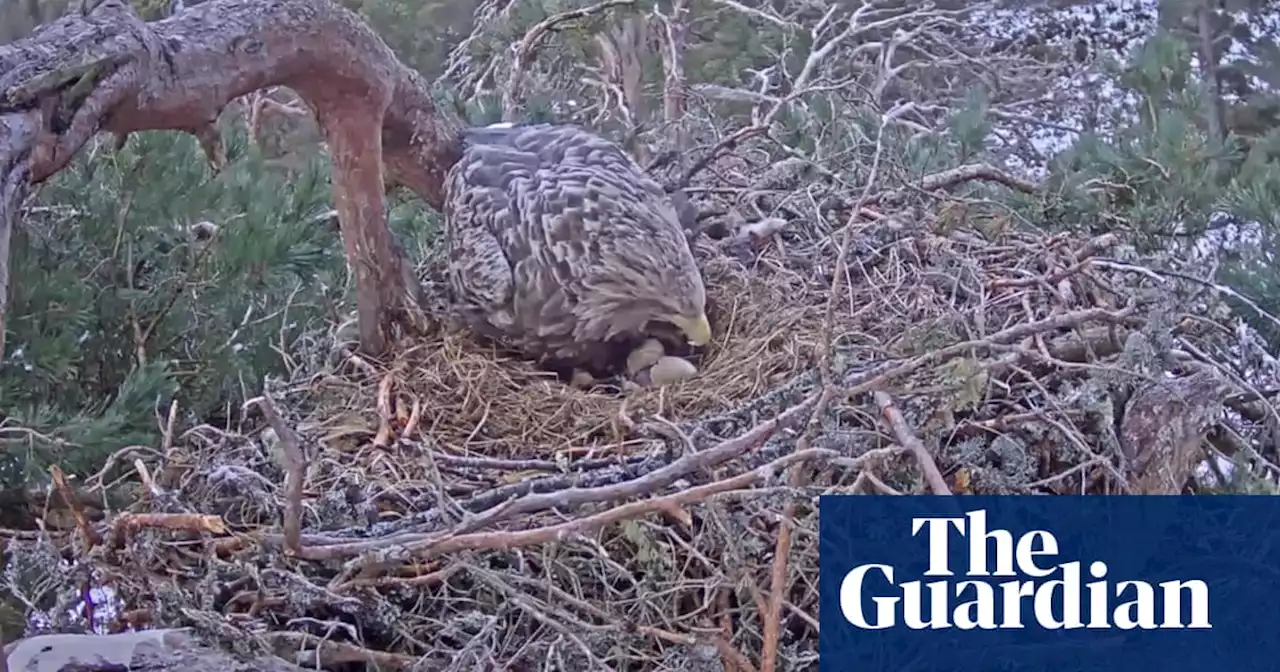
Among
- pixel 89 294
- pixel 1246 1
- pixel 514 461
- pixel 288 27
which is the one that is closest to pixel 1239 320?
pixel 1246 1

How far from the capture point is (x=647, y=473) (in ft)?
2.89

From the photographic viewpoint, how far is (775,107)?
4.34 ft

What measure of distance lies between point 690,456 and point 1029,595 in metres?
0.36

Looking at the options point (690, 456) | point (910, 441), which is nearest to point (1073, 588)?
point (910, 441)

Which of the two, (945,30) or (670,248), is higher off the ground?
(945,30)

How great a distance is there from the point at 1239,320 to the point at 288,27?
80cm

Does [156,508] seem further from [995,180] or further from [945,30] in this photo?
[945,30]

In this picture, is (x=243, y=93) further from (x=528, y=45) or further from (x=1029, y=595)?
(x=1029, y=595)

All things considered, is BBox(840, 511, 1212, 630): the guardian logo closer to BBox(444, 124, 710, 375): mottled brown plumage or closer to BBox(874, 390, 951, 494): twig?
BBox(874, 390, 951, 494): twig

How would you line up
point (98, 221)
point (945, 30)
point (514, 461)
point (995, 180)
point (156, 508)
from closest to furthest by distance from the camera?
point (156, 508)
point (514, 461)
point (98, 221)
point (995, 180)
point (945, 30)

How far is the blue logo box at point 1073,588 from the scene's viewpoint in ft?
3.08

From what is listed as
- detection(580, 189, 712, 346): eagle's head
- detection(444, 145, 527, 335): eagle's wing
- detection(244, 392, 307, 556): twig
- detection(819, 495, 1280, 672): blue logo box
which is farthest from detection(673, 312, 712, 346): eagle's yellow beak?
detection(244, 392, 307, 556): twig

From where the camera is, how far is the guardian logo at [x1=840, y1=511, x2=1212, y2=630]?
97cm

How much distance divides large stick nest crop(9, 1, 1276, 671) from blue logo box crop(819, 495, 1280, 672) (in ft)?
0.10
